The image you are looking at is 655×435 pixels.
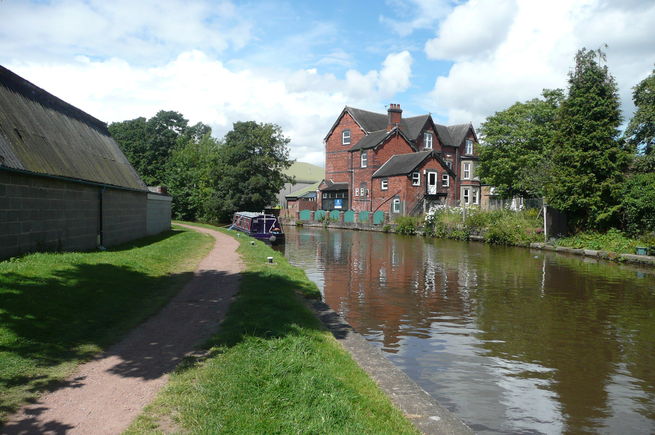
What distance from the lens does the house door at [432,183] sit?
47.7 m

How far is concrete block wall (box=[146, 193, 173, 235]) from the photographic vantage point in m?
24.6

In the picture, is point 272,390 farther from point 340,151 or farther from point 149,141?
point 149,141

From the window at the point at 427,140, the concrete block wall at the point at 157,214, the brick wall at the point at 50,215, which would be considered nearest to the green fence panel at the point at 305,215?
the window at the point at 427,140

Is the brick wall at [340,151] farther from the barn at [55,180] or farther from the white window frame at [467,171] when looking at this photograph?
the barn at [55,180]

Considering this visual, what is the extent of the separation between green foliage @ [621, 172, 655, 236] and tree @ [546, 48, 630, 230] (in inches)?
21.6

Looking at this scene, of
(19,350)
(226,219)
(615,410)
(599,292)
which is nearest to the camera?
(19,350)

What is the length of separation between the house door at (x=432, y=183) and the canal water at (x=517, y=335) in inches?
1071

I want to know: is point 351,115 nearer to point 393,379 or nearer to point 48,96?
point 48,96

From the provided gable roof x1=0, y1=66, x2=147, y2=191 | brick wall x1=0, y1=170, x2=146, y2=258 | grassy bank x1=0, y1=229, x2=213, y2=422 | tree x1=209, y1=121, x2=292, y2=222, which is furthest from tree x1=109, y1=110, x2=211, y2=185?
grassy bank x1=0, y1=229, x2=213, y2=422

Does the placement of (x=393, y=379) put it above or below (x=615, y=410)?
above

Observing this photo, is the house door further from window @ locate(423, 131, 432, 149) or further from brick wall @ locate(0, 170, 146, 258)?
brick wall @ locate(0, 170, 146, 258)

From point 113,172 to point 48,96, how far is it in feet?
11.9

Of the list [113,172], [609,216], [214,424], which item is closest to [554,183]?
[609,216]

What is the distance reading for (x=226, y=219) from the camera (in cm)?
4994
